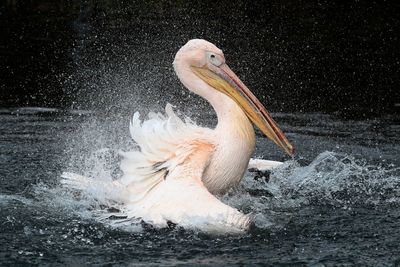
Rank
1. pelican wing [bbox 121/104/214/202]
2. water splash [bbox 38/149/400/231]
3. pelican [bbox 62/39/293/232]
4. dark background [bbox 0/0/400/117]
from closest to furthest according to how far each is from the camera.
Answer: pelican [bbox 62/39/293/232] → pelican wing [bbox 121/104/214/202] → water splash [bbox 38/149/400/231] → dark background [bbox 0/0/400/117]

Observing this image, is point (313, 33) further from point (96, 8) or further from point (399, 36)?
point (96, 8)

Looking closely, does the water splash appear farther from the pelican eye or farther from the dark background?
the dark background

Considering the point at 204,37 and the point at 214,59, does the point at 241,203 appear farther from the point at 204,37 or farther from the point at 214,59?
the point at 204,37

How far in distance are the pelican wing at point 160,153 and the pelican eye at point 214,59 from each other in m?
0.52

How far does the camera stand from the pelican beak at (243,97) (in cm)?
616

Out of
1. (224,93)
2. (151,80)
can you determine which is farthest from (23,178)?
(151,80)

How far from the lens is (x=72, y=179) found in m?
6.29

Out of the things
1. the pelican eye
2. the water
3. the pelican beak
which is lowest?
the water

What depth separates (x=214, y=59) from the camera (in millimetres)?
6203

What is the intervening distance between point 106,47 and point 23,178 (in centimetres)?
597

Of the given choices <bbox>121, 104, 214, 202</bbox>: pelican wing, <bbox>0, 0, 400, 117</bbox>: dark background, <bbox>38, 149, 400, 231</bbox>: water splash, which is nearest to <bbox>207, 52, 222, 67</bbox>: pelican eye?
<bbox>121, 104, 214, 202</bbox>: pelican wing

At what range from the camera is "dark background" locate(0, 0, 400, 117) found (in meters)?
10.2

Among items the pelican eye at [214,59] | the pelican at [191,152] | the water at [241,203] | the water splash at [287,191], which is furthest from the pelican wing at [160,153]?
the pelican eye at [214,59]

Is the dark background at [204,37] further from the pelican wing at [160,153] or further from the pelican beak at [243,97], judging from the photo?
the pelican wing at [160,153]
